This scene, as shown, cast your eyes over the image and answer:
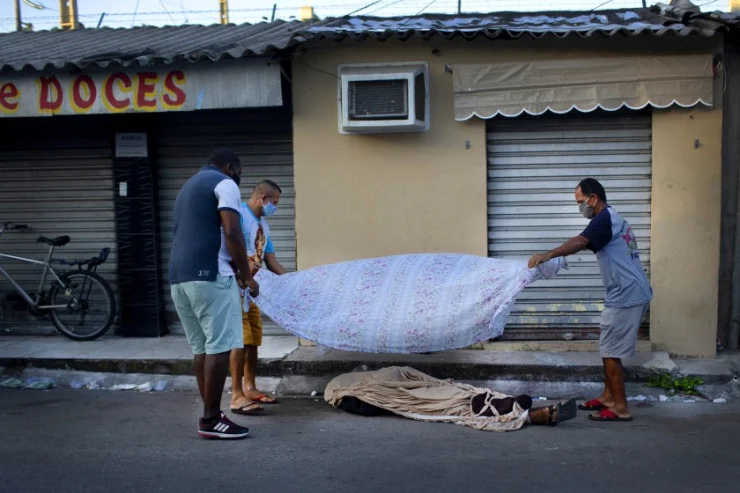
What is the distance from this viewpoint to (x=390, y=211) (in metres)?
8.06

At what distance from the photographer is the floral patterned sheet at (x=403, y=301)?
248 inches

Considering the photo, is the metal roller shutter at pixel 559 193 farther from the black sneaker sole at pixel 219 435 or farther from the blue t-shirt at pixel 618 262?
the black sneaker sole at pixel 219 435

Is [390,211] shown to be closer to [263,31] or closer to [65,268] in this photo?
[263,31]

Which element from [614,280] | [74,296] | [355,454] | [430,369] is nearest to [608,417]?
[614,280]

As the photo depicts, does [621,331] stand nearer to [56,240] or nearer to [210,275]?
[210,275]

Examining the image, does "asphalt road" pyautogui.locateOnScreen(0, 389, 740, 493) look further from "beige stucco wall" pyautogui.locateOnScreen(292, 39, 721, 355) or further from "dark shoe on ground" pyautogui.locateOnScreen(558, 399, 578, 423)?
"beige stucco wall" pyautogui.locateOnScreen(292, 39, 721, 355)

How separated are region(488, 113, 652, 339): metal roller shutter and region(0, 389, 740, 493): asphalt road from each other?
1727mm

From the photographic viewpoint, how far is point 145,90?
802cm

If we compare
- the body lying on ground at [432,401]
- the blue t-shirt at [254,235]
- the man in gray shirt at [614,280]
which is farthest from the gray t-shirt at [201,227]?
the man in gray shirt at [614,280]

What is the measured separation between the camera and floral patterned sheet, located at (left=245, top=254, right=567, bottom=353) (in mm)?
6290

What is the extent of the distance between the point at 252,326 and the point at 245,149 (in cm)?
287

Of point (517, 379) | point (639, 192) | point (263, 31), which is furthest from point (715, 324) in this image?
point (263, 31)

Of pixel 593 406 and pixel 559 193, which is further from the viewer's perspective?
pixel 559 193

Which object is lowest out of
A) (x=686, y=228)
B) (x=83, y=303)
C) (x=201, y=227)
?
(x=83, y=303)
